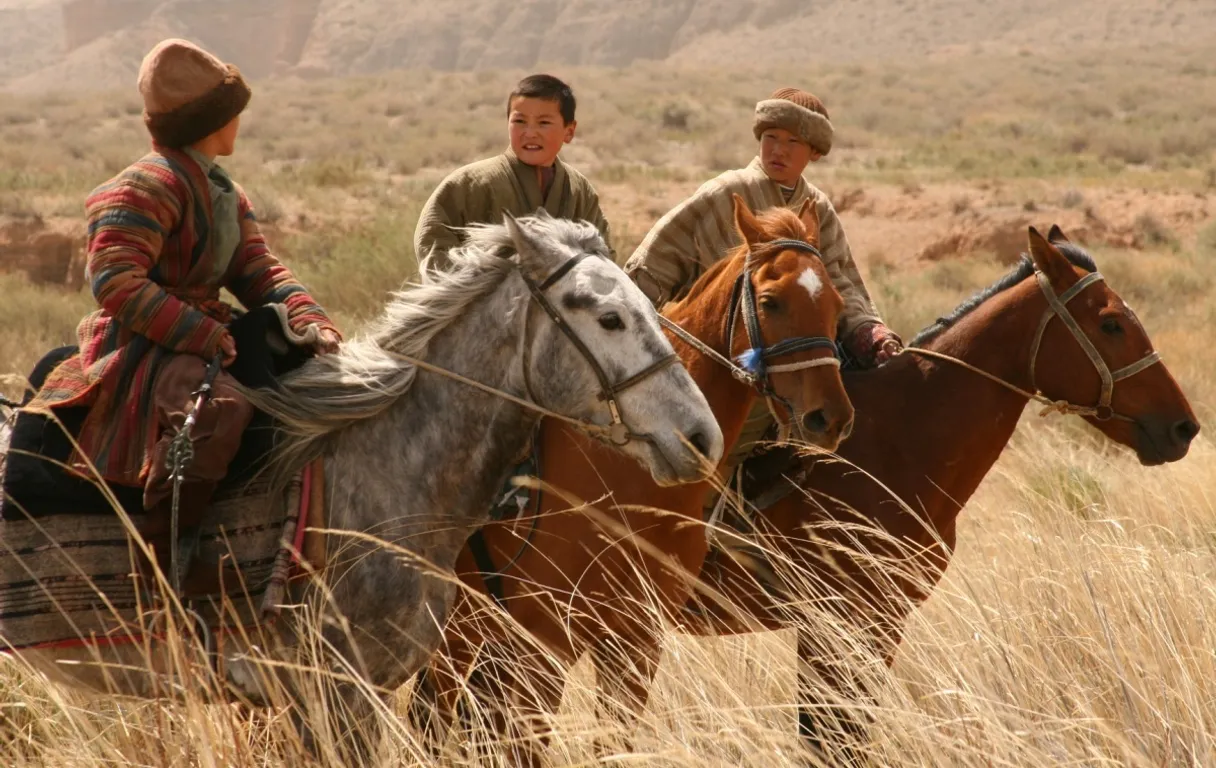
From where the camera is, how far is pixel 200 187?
3.08m

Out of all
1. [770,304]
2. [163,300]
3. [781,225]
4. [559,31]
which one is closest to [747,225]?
[781,225]

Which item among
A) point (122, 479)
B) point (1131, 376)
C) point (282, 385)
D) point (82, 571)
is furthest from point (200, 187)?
point (1131, 376)

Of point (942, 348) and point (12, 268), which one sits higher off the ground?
point (942, 348)

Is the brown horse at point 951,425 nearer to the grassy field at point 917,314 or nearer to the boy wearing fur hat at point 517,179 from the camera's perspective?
the grassy field at point 917,314

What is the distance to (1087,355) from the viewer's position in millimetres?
4188

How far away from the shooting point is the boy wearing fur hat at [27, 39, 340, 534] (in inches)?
113

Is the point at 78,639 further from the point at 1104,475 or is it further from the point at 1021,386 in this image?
the point at 1104,475

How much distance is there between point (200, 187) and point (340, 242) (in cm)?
1225

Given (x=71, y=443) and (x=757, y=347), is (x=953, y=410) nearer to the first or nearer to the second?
(x=757, y=347)

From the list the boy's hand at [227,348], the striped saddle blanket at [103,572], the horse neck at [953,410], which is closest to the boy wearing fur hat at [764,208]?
the horse neck at [953,410]

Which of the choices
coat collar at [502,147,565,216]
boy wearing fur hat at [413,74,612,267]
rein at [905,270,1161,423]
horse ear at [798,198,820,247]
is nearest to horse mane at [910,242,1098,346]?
rein at [905,270,1161,423]

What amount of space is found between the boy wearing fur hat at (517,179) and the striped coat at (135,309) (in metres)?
1.36

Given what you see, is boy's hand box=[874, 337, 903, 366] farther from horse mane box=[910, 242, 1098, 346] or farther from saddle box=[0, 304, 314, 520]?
saddle box=[0, 304, 314, 520]

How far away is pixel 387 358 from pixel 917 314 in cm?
1053
